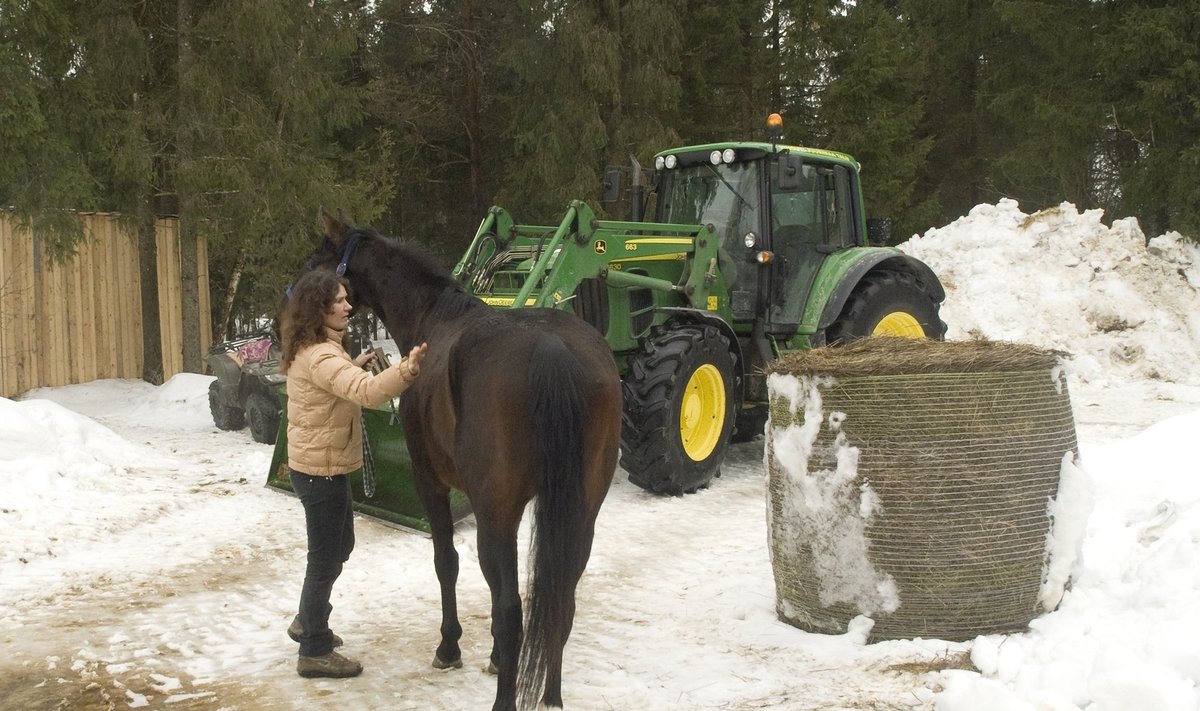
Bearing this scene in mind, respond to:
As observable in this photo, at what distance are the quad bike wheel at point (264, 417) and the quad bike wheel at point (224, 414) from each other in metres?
0.74

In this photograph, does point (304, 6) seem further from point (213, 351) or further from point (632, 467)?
point (632, 467)

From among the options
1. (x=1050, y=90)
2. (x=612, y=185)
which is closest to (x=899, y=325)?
(x=612, y=185)

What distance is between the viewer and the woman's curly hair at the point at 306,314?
4.35 meters

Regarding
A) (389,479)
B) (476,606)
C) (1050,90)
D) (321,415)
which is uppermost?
(1050,90)

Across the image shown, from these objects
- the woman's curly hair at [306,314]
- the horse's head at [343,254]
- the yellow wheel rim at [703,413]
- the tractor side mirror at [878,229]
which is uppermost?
the tractor side mirror at [878,229]

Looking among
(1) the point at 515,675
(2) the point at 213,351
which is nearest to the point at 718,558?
(1) the point at 515,675

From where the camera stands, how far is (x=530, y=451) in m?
3.59

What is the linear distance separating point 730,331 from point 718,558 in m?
2.60

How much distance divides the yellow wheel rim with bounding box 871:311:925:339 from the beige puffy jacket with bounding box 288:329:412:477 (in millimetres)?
5628

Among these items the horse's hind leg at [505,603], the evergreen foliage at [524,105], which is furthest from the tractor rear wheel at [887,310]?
the evergreen foliage at [524,105]

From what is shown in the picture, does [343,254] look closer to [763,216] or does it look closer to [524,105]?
[763,216]

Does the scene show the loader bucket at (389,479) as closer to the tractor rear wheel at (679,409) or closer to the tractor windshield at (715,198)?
the tractor rear wheel at (679,409)

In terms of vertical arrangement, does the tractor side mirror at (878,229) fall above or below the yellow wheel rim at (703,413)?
above

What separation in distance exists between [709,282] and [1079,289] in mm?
8474
